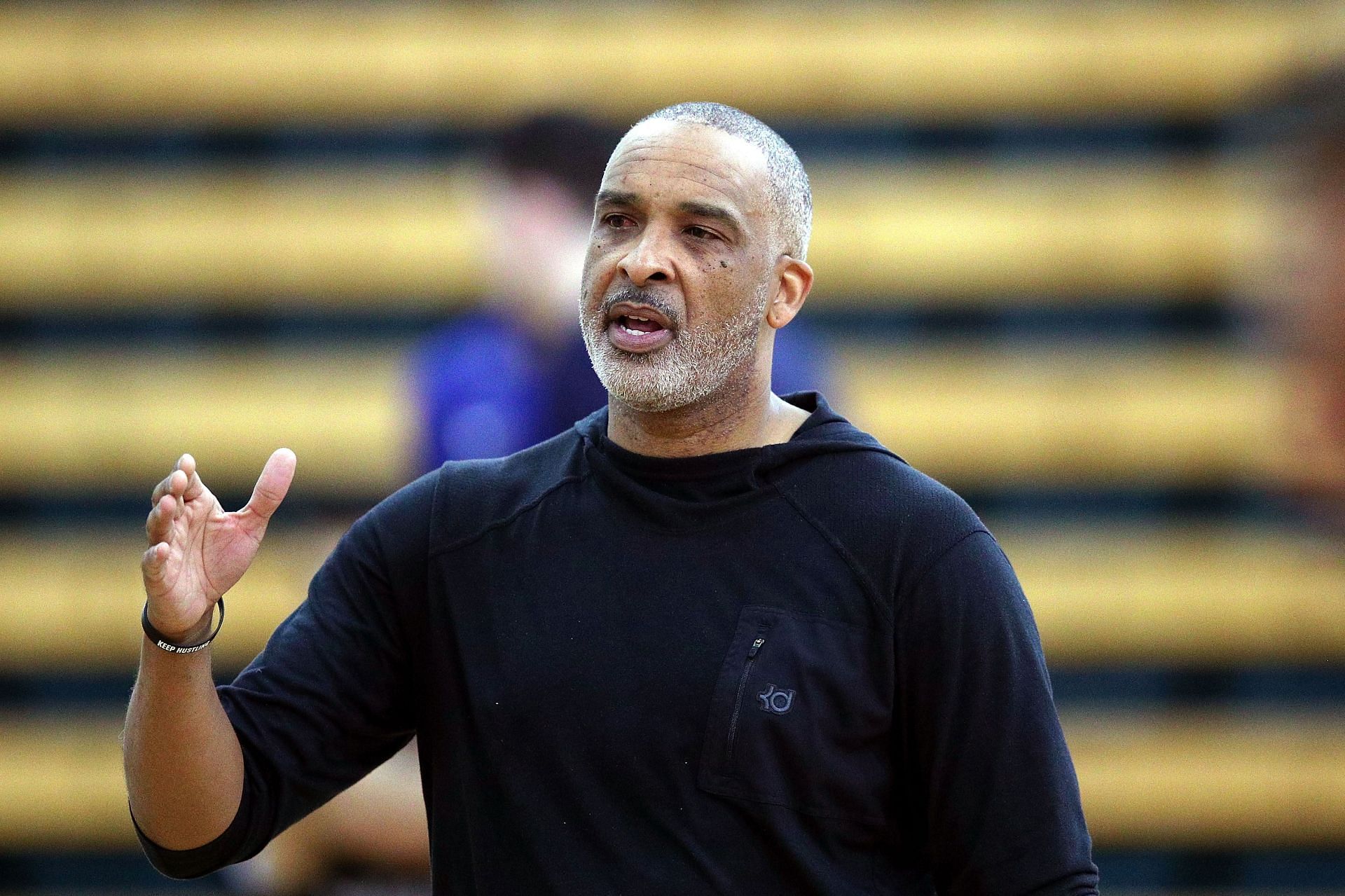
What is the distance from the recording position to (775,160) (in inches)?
88.1

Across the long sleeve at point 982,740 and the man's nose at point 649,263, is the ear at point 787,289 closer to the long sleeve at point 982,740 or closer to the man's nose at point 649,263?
the man's nose at point 649,263

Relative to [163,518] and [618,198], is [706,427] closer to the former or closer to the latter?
[618,198]

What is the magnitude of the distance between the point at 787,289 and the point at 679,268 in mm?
190

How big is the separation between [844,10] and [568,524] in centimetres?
472

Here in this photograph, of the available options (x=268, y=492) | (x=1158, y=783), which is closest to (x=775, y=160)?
(x=268, y=492)

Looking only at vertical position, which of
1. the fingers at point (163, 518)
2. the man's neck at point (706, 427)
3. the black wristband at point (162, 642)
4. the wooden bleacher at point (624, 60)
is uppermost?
the wooden bleacher at point (624, 60)

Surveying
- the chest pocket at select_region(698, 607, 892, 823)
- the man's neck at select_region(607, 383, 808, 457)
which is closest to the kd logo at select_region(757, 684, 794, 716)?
the chest pocket at select_region(698, 607, 892, 823)

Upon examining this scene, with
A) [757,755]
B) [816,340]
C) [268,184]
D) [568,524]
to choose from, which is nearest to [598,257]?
[568,524]

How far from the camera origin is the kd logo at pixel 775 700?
80.9 inches

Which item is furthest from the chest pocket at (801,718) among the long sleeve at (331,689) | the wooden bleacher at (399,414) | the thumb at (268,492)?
the wooden bleacher at (399,414)

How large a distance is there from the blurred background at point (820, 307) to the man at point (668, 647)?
4114 millimetres

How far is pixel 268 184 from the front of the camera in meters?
6.66

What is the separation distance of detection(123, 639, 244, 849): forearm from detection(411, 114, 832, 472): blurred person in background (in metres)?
1.46

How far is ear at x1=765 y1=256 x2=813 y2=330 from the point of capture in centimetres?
226
